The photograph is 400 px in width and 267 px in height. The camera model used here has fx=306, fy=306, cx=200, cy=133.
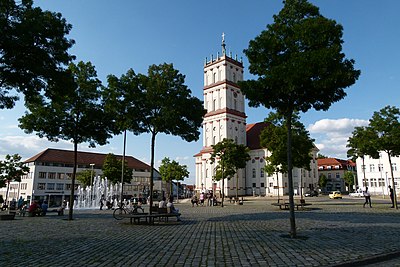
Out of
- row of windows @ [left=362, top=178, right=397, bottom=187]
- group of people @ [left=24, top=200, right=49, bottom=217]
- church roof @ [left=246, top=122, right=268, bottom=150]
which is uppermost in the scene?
church roof @ [left=246, top=122, right=268, bottom=150]

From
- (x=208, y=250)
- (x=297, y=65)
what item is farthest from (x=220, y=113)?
(x=208, y=250)

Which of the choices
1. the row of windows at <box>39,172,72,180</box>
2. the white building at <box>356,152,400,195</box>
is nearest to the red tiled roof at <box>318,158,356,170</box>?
the white building at <box>356,152,400,195</box>

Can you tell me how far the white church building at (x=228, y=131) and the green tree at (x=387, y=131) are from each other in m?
52.2

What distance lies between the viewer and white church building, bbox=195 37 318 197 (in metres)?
78.8

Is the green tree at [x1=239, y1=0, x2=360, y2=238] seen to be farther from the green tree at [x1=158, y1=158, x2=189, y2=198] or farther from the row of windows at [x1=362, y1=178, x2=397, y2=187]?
the row of windows at [x1=362, y1=178, x2=397, y2=187]

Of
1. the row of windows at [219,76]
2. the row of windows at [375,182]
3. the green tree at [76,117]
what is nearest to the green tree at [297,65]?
the green tree at [76,117]

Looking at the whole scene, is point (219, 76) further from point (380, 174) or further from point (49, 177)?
point (49, 177)

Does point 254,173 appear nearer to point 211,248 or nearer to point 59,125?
point 59,125

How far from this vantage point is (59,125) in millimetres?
20203

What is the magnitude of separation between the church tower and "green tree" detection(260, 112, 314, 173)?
4681 cm

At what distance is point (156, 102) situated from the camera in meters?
19.0

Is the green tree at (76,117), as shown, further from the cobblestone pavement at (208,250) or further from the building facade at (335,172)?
the building facade at (335,172)

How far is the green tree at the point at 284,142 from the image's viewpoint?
28.5 metres

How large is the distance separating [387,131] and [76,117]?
2423 centimetres
